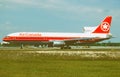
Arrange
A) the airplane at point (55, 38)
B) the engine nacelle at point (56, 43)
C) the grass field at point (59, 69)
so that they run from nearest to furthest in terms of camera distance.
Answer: the grass field at point (59, 69) → the airplane at point (55, 38) → the engine nacelle at point (56, 43)

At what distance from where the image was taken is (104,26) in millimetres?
102938

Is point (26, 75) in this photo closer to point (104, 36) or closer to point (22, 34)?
point (22, 34)

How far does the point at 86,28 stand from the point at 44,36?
35630mm

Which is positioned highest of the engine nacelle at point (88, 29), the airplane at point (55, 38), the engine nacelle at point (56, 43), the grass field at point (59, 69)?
the engine nacelle at point (88, 29)

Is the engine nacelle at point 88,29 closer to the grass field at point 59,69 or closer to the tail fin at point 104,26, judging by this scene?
the tail fin at point 104,26

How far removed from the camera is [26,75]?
→ 2288 centimetres

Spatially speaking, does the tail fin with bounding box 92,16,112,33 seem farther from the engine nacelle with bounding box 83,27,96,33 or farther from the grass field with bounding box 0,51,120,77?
the grass field with bounding box 0,51,120,77

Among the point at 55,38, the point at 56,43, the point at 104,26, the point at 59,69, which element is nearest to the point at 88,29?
the point at 104,26

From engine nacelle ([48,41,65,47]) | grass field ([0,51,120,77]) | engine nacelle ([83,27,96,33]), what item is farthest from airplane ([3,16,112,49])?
grass field ([0,51,120,77])

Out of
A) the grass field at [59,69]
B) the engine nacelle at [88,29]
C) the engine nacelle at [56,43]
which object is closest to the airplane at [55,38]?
the engine nacelle at [56,43]

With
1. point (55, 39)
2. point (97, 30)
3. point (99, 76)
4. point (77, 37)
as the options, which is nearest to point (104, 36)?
point (97, 30)

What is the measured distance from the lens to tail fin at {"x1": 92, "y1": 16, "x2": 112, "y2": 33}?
10175 cm

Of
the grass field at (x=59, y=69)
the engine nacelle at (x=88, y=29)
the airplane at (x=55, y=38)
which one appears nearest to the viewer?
the grass field at (x=59, y=69)

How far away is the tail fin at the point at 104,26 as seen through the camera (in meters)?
102
